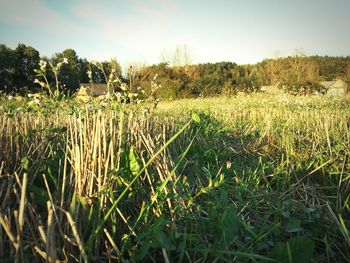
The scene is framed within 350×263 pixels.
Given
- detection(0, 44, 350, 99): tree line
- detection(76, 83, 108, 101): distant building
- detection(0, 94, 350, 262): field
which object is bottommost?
detection(0, 94, 350, 262): field

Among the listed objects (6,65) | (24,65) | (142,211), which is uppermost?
(24,65)

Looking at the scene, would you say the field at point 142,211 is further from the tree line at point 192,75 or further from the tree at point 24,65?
the tree at point 24,65

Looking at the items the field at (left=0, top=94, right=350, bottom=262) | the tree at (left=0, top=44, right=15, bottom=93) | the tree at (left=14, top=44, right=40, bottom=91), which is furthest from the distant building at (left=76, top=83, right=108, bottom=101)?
the tree at (left=14, top=44, right=40, bottom=91)

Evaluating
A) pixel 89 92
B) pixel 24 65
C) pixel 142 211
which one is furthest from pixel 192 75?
pixel 142 211

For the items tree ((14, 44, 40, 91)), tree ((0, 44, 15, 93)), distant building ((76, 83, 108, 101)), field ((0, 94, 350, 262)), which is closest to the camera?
field ((0, 94, 350, 262))

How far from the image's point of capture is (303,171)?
7.75 feet

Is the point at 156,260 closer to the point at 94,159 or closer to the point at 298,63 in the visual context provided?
the point at 94,159

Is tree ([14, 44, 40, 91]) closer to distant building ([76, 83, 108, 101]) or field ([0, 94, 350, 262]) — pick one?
distant building ([76, 83, 108, 101])

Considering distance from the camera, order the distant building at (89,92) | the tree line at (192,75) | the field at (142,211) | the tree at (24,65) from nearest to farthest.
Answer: the field at (142,211) → the distant building at (89,92) → the tree line at (192,75) → the tree at (24,65)

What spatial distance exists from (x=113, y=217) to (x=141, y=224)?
0.54ft

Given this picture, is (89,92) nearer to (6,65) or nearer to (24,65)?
(6,65)

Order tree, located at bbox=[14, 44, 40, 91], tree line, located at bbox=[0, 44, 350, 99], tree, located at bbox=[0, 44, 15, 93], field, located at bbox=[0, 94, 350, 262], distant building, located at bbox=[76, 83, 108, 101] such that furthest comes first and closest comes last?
1. tree, located at bbox=[14, 44, 40, 91]
2. tree, located at bbox=[0, 44, 15, 93]
3. tree line, located at bbox=[0, 44, 350, 99]
4. distant building, located at bbox=[76, 83, 108, 101]
5. field, located at bbox=[0, 94, 350, 262]

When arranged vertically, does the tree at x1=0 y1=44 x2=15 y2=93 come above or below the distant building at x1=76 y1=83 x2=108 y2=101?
above

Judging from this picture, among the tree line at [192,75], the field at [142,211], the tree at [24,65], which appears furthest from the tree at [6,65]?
the field at [142,211]
